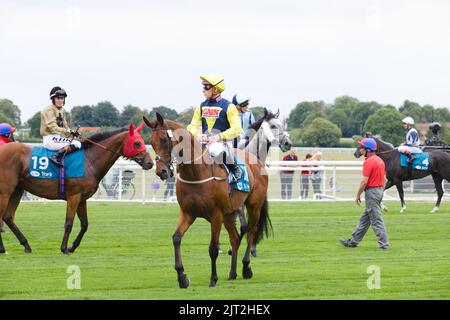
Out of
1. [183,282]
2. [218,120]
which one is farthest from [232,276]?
[218,120]

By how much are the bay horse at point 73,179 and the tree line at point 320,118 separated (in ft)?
27.1

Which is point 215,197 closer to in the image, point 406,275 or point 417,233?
point 406,275

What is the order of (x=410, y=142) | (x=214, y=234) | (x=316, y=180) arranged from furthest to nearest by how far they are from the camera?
(x=316, y=180)
(x=410, y=142)
(x=214, y=234)

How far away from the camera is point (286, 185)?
82.7 feet

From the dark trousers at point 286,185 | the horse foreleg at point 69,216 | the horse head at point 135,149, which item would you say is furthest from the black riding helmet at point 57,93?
the dark trousers at point 286,185

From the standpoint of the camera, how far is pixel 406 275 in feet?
35.6

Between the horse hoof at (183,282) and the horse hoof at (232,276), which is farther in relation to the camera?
the horse hoof at (232,276)

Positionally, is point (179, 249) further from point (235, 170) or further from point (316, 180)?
point (316, 180)

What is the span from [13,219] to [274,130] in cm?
425

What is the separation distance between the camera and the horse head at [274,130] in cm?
1299

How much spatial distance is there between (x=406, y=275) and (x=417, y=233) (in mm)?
5590

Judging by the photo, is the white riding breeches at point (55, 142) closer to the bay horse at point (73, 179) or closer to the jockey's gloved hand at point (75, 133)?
the jockey's gloved hand at point (75, 133)

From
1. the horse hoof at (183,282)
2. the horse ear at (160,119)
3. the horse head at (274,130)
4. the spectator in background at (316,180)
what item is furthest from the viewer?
the spectator in background at (316,180)

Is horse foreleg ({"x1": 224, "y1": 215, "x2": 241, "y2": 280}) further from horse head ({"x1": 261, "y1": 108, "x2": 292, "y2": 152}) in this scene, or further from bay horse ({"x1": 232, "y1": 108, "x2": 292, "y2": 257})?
horse head ({"x1": 261, "y1": 108, "x2": 292, "y2": 152})
